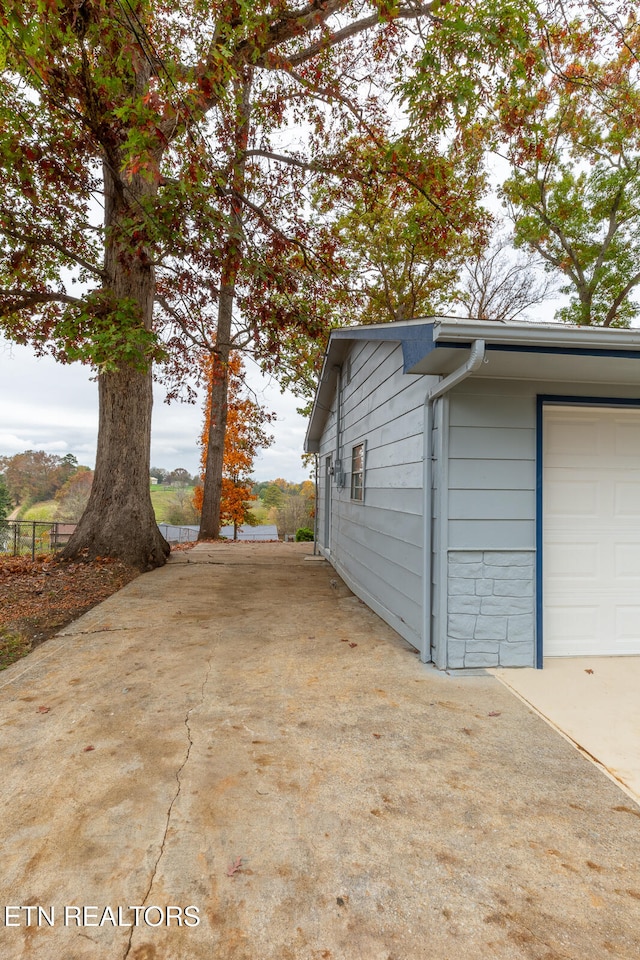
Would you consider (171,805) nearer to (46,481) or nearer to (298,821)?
(298,821)

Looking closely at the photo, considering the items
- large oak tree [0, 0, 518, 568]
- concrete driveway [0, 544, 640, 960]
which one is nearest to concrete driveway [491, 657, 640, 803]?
concrete driveway [0, 544, 640, 960]

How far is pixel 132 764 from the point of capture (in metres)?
2.31

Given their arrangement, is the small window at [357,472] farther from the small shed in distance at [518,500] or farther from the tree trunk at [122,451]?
the tree trunk at [122,451]

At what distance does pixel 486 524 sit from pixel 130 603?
4.13 meters

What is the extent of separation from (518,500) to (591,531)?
79cm

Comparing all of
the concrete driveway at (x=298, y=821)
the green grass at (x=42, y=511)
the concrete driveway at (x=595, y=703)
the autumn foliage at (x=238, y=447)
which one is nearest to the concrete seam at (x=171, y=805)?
the concrete driveway at (x=298, y=821)

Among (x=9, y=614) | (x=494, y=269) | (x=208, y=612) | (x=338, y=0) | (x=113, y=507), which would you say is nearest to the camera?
(x=9, y=614)

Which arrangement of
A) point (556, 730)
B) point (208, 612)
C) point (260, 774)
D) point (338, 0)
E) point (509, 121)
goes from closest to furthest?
point (260, 774) < point (556, 730) < point (208, 612) < point (338, 0) < point (509, 121)

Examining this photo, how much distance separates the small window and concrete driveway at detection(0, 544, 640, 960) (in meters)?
3.09

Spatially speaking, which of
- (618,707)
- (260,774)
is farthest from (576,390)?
(260,774)

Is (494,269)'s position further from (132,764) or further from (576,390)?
(132,764)

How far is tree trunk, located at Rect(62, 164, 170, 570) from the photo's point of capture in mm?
7258

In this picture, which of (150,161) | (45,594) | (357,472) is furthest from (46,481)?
(150,161)

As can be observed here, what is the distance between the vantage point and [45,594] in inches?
218
